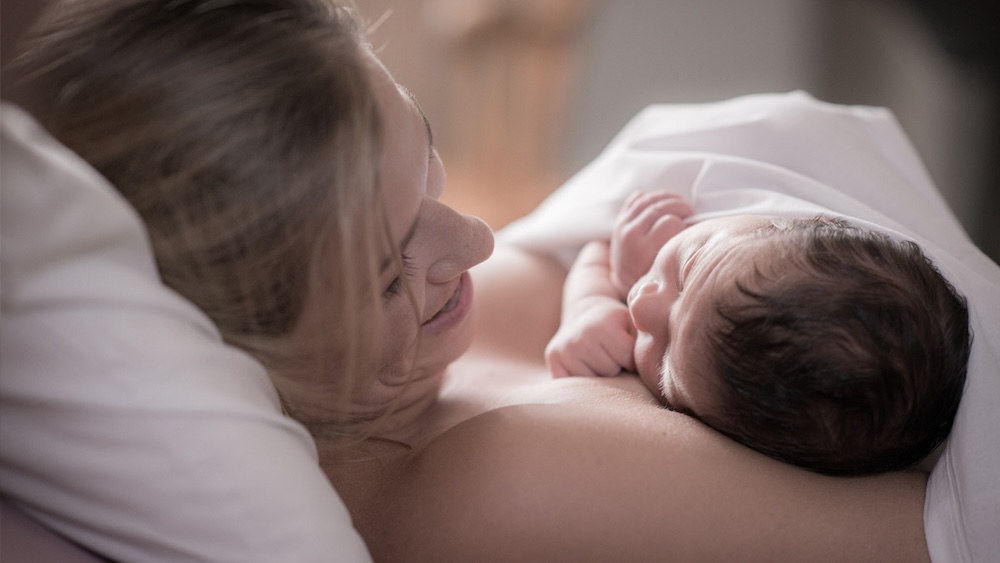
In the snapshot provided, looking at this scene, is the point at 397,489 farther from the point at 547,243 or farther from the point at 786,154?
the point at 786,154

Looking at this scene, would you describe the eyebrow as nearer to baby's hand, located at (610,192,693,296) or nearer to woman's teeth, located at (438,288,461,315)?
woman's teeth, located at (438,288,461,315)

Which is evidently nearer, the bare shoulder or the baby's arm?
the bare shoulder

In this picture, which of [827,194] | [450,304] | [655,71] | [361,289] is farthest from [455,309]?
[655,71]

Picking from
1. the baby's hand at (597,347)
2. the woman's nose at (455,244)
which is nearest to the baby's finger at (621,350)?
the baby's hand at (597,347)

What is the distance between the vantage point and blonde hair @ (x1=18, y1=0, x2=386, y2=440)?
2.26 feet

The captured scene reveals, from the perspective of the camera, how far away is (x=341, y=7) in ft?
2.99

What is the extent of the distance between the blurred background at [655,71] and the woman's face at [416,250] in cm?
157

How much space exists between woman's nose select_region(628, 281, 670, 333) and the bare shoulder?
0.48ft

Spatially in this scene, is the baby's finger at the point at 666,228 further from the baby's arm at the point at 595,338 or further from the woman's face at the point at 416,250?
the woman's face at the point at 416,250

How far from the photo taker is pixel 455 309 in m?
1.01

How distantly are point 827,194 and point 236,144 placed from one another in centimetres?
73

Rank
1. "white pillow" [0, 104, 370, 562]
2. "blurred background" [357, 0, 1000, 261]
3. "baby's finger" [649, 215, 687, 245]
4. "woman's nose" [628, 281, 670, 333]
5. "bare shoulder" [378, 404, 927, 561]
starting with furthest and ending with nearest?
"blurred background" [357, 0, 1000, 261] → "baby's finger" [649, 215, 687, 245] → "woman's nose" [628, 281, 670, 333] → "bare shoulder" [378, 404, 927, 561] → "white pillow" [0, 104, 370, 562]

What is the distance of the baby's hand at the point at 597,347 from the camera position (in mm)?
1056

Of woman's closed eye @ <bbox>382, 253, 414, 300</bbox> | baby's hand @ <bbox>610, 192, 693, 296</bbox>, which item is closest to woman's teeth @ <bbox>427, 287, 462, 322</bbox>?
woman's closed eye @ <bbox>382, 253, 414, 300</bbox>
